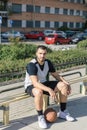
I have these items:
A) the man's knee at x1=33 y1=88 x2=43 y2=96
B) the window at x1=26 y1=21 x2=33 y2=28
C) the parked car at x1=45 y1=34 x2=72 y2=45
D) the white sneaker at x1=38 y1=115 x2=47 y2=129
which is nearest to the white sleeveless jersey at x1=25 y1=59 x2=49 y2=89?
the man's knee at x1=33 y1=88 x2=43 y2=96

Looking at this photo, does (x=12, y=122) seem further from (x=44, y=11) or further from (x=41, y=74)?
(x=44, y=11)

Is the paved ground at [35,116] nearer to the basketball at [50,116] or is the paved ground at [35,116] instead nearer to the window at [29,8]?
the basketball at [50,116]

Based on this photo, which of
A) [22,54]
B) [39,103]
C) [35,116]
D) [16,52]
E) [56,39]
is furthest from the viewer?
[56,39]

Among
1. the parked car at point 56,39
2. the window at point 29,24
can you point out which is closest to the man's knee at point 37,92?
the parked car at point 56,39

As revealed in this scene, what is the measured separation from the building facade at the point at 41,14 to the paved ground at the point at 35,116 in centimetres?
4680

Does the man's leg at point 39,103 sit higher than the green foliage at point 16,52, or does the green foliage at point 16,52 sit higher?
the man's leg at point 39,103

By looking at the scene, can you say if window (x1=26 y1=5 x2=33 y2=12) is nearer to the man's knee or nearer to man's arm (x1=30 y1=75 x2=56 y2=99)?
man's arm (x1=30 y1=75 x2=56 y2=99)

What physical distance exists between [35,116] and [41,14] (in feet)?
187

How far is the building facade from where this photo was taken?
57375 mm

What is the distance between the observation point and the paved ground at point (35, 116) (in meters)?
7.00

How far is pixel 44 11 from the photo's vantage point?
Result: 2557 inches

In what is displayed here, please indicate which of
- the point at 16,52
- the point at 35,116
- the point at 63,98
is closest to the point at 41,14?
the point at 16,52

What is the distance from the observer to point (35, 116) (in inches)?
302

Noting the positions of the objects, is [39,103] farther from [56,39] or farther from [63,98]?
[56,39]
